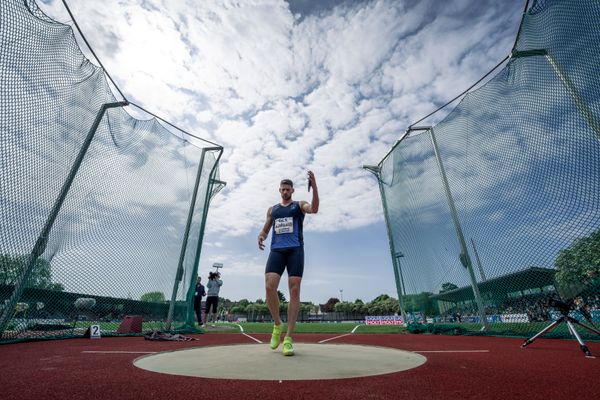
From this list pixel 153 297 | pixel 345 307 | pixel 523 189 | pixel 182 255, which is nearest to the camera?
pixel 523 189

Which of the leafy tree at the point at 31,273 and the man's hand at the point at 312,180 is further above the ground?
the man's hand at the point at 312,180

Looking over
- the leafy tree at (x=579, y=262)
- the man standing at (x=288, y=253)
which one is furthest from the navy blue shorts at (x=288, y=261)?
the leafy tree at (x=579, y=262)

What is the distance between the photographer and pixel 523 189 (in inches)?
190

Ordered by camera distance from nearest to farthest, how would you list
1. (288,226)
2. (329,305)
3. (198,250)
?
(288,226), (198,250), (329,305)

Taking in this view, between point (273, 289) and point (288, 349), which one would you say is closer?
point (288, 349)

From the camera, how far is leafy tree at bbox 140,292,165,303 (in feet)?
19.7

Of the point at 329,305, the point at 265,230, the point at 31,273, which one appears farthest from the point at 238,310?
the point at 265,230

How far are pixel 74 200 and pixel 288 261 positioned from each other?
12.0ft

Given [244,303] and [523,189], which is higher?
[244,303]

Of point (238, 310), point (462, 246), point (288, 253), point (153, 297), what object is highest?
point (238, 310)

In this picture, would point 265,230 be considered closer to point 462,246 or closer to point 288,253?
point 288,253

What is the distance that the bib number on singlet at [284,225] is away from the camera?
347 cm

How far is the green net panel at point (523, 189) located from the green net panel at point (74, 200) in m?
6.08

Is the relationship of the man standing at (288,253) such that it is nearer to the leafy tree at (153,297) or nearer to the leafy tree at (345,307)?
the leafy tree at (153,297)
